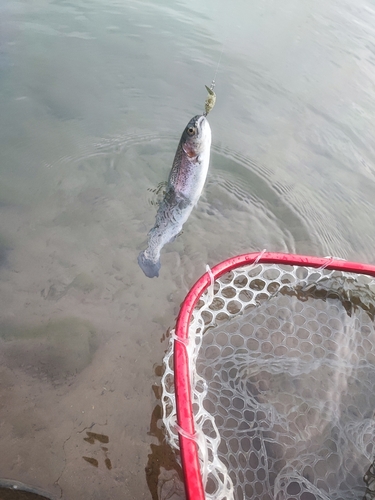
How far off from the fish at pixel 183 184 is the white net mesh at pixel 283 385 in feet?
2.33

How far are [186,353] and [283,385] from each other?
117 centimetres

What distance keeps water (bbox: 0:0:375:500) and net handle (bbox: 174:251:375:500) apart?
0.86m

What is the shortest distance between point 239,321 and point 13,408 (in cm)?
202

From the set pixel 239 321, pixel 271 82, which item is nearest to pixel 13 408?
pixel 239 321

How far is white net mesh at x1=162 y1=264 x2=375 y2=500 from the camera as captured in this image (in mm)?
2404

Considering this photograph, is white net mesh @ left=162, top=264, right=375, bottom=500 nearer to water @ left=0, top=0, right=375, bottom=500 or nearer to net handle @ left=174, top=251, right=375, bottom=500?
net handle @ left=174, top=251, right=375, bottom=500

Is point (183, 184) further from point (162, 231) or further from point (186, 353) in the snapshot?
point (186, 353)

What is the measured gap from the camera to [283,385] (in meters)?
2.89

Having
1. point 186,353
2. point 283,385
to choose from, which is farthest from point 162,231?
point 283,385

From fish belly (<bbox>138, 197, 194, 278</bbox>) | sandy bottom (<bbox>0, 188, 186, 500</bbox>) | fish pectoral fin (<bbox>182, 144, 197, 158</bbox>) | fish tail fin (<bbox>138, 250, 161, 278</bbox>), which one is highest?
fish pectoral fin (<bbox>182, 144, 197, 158</bbox>)

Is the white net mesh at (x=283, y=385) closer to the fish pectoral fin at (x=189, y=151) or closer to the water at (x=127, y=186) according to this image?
the water at (x=127, y=186)

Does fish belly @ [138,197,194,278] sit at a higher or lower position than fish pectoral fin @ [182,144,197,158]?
lower

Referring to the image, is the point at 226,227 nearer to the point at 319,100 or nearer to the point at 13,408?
the point at 13,408

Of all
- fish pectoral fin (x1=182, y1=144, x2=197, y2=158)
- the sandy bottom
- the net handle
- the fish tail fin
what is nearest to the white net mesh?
the net handle
